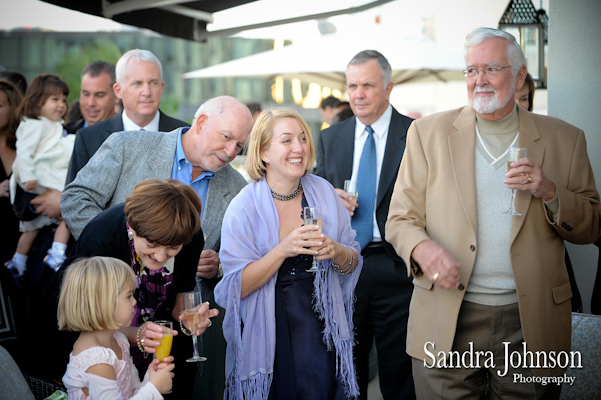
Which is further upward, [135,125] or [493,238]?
[135,125]

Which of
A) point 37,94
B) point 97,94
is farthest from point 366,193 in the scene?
point 37,94

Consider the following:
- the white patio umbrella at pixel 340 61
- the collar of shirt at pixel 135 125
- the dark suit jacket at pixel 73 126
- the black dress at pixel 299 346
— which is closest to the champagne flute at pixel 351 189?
the black dress at pixel 299 346

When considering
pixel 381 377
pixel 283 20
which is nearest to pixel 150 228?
pixel 381 377

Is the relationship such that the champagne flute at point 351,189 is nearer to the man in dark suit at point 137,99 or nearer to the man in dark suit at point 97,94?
the man in dark suit at point 137,99

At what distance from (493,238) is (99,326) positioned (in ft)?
5.88

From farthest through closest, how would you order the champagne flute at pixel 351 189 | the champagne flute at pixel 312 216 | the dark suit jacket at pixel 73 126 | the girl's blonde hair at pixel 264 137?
the dark suit jacket at pixel 73 126
the champagne flute at pixel 351 189
the girl's blonde hair at pixel 264 137
the champagne flute at pixel 312 216

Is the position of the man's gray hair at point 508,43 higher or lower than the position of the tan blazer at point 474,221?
higher

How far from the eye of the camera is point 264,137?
3.27m

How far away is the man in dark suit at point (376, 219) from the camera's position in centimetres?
424

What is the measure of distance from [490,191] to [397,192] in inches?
17.9

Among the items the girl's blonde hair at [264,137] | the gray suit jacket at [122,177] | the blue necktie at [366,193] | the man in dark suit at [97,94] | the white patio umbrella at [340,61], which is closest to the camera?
the girl's blonde hair at [264,137]

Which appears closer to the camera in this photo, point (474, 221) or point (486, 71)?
point (474, 221)

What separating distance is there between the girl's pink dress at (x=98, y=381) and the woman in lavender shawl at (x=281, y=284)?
2.16 ft

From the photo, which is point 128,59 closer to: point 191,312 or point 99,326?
point 191,312
